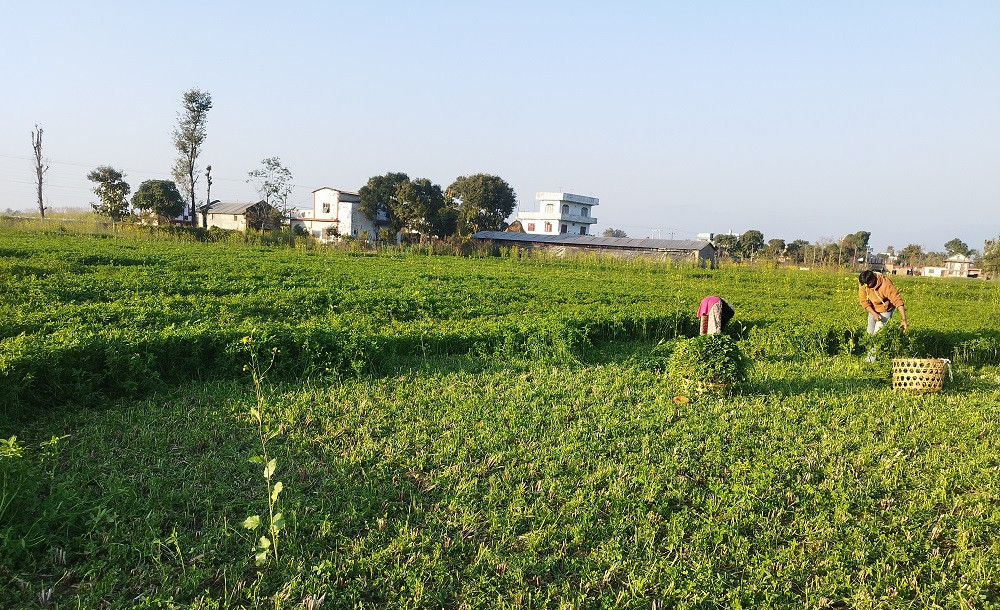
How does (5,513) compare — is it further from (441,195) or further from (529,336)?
(441,195)

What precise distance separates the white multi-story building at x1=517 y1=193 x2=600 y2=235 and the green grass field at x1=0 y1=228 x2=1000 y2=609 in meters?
61.4

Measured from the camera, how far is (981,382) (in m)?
8.24

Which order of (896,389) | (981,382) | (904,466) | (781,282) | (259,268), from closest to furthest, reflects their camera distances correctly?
(904,466), (896,389), (981,382), (259,268), (781,282)

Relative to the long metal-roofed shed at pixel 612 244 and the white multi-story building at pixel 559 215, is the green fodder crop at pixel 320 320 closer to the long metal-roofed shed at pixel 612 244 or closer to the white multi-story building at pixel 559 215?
the long metal-roofed shed at pixel 612 244

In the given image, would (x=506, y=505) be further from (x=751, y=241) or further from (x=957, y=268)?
(x=751, y=241)

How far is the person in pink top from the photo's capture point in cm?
818

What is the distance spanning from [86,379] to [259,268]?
12.1m

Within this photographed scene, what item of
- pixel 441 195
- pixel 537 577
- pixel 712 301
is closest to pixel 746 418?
pixel 712 301

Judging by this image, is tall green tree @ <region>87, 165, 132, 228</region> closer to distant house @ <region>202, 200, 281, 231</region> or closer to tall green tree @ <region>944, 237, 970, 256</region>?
distant house @ <region>202, 200, 281, 231</region>

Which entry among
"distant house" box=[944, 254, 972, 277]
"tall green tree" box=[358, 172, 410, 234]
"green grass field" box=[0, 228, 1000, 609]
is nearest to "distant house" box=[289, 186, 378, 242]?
"tall green tree" box=[358, 172, 410, 234]

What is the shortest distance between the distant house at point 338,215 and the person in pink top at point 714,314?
155ft

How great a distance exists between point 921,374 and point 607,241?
42035 millimetres

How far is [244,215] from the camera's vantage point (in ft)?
176

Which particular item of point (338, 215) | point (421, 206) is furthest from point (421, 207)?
point (338, 215)
